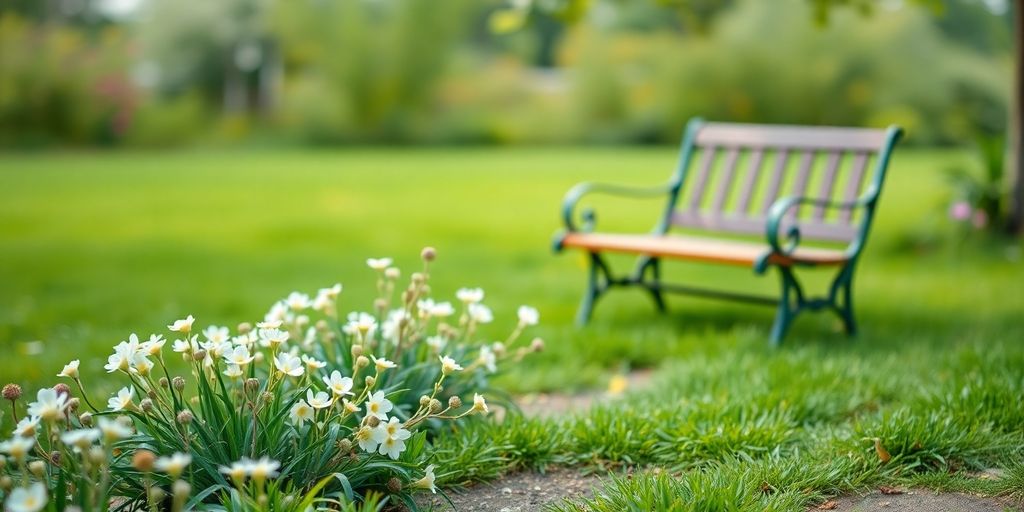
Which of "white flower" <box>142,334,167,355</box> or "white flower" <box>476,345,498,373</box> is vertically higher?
"white flower" <box>142,334,167,355</box>

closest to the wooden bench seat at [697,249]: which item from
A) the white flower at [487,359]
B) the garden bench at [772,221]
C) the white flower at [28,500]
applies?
the garden bench at [772,221]

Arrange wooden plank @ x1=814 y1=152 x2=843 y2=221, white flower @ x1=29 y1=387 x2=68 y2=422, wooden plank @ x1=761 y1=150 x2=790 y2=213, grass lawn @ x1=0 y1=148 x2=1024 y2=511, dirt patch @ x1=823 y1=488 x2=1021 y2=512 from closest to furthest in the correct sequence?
white flower @ x1=29 y1=387 x2=68 y2=422 < dirt patch @ x1=823 y1=488 x2=1021 y2=512 < grass lawn @ x1=0 y1=148 x2=1024 y2=511 < wooden plank @ x1=814 y1=152 x2=843 y2=221 < wooden plank @ x1=761 y1=150 x2=790 y2=213

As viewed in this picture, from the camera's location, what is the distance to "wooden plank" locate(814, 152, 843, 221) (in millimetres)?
4941

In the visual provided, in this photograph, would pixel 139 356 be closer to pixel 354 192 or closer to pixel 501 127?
pixel 354 192

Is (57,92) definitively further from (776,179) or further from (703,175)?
(776,179)

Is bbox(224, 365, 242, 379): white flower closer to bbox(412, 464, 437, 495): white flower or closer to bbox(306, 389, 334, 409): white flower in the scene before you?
bbox(306, 389, 334, 409): white flower

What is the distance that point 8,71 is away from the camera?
16812 millimetres

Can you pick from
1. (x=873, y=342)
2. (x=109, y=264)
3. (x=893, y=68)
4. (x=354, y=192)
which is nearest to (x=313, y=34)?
(x=354, y=192)

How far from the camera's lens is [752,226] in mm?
5031

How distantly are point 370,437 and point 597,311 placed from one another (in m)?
3.29

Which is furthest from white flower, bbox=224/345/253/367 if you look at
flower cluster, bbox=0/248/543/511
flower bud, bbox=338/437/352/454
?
flower bud, bbox=338/437/352/454

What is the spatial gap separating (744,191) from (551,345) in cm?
144

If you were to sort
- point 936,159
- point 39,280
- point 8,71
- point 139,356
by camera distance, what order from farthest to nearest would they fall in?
1. point 8,71
2. point 936,159
3. point 39,280
4. point 139,356

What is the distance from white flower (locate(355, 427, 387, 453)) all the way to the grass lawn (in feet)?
1.43
